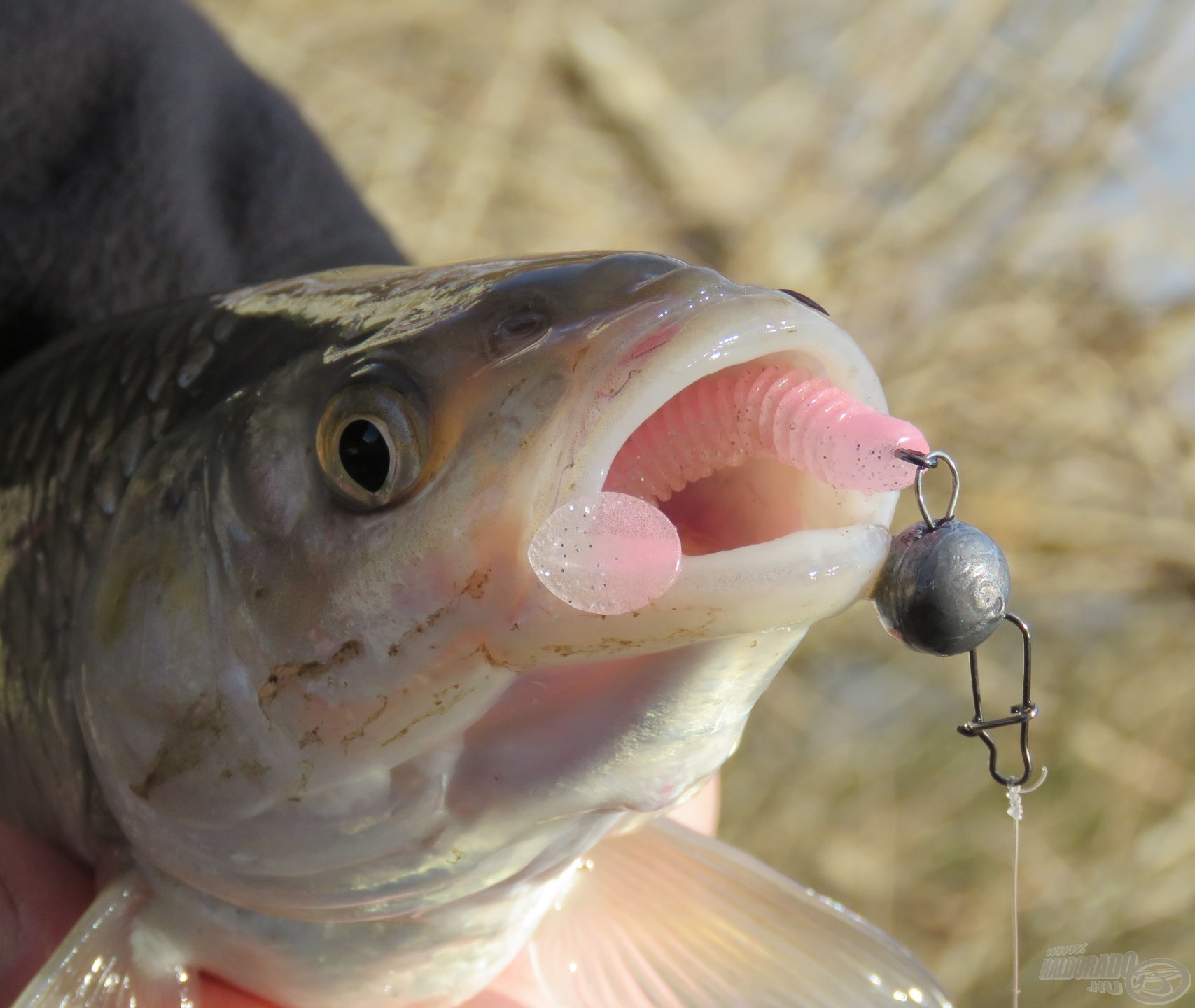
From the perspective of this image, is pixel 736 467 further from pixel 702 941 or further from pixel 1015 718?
pixel 702 941

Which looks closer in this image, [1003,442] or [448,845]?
[448,845]

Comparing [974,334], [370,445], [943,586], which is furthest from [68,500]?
[974,334]

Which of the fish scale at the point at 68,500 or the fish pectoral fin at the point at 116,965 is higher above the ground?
the fish scale at the point at 68,500

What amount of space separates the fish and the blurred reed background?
2.12m

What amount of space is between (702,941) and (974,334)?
2.43 meters

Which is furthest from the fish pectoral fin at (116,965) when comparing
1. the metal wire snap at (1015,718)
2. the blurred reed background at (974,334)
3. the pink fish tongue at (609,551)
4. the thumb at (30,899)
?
the blurred reed background at (974,334)

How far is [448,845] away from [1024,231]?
2866 mm

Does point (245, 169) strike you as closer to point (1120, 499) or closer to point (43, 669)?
point (43, 669)

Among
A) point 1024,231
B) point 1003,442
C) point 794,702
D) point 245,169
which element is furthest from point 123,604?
point 1024,231

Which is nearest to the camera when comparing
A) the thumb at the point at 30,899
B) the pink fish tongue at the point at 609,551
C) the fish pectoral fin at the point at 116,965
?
the pink fish tongue at the point at 609,551

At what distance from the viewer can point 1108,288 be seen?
286cm

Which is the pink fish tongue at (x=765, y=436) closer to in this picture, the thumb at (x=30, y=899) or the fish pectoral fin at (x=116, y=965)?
the fish pectoral fin at (x=116, y=965)

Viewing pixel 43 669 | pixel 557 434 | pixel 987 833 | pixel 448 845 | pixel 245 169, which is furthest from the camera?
pixel 987 833

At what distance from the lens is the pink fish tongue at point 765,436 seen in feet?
1.44
